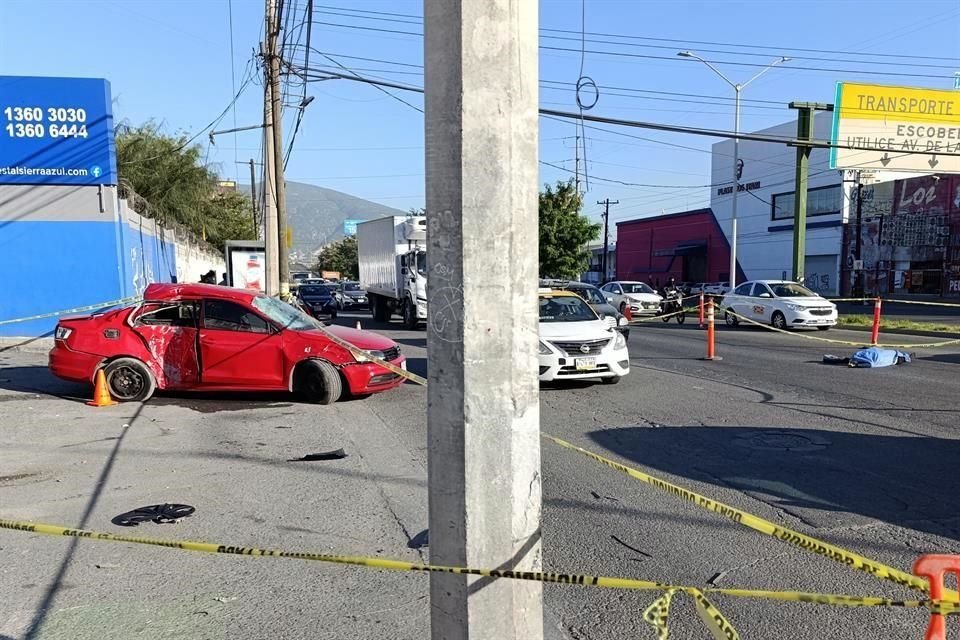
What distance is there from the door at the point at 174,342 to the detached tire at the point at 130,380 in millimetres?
142

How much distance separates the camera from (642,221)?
227ft

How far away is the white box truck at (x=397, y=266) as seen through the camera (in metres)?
21.9

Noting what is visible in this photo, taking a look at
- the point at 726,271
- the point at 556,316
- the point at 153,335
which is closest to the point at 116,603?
the point at 153,335

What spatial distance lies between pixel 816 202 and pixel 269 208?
143ft

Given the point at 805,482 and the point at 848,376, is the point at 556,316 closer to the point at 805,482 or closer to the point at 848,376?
the point at 848,376

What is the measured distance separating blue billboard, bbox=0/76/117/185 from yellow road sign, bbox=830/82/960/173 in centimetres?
2302

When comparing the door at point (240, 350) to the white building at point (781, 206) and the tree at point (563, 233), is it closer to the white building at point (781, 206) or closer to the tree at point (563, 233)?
the tree at point (563, 233)

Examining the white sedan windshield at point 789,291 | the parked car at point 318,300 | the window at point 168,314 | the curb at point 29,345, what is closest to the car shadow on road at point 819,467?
the window at point 168,314

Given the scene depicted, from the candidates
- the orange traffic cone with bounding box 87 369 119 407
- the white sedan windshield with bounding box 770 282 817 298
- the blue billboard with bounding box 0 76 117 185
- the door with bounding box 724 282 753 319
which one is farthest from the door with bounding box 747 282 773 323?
the orange traffic cone with bounding box 87 369 119 407

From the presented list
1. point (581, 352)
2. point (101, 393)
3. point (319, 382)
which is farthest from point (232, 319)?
point (581, 352)

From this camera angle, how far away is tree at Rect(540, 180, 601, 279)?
37531 millimetres

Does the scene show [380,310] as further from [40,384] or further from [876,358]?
[876,358]

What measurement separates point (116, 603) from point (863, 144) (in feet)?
90.5

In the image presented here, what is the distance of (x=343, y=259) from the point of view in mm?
116688
